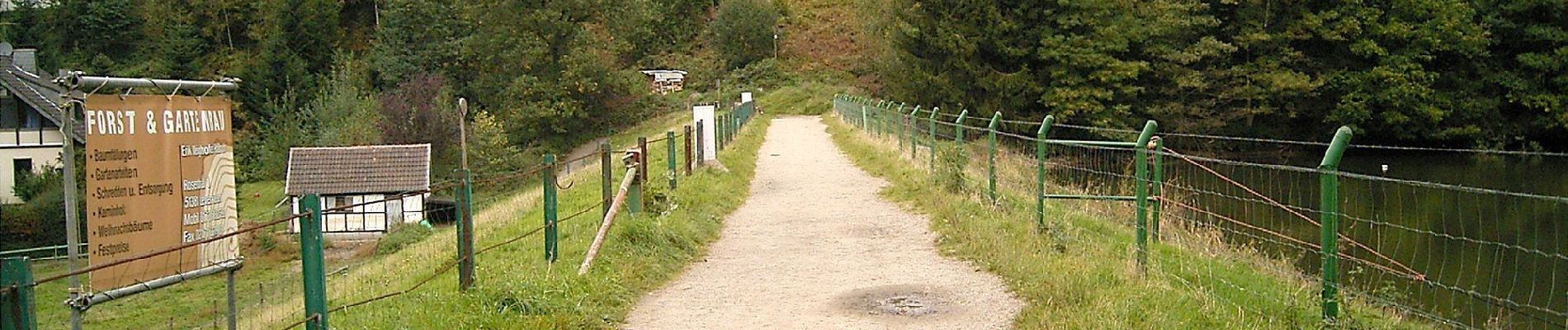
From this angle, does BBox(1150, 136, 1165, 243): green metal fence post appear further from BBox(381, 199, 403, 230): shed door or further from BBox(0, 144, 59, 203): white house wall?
BBox(0, 144, 59, 203): white house wall

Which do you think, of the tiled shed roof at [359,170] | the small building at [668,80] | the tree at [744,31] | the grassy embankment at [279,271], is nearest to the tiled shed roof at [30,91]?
the tiled shed roof at [359,170]

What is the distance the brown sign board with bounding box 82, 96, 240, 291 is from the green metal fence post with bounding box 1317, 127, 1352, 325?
16.1ft

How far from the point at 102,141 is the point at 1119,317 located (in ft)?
15.3

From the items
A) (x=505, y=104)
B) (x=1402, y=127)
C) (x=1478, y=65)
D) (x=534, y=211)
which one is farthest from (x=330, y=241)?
(x=1478, y=65)

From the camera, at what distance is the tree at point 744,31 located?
6056cm

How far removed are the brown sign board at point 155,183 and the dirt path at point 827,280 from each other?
234 cm

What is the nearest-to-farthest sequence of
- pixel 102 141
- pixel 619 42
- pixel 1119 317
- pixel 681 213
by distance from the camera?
pixel 102 141
pixel 1119 317
pixel 681 213
pixel 619 42

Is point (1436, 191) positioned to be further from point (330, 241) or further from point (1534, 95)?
point (330, 241)

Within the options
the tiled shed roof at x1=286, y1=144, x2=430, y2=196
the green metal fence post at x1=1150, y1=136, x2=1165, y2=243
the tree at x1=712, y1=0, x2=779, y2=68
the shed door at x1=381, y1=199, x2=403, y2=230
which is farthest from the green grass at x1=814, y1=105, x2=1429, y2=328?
the tree at x1=712, y1=0, x2=779, y2=68

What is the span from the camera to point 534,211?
1352 cm

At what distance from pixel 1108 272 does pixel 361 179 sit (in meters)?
29.7

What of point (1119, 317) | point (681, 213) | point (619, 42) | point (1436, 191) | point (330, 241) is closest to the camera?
point (1119, 317)

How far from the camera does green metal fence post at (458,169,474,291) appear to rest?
6.95 meters

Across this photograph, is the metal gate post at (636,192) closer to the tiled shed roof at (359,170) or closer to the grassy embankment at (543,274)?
the grassy embankment at (543,274)
